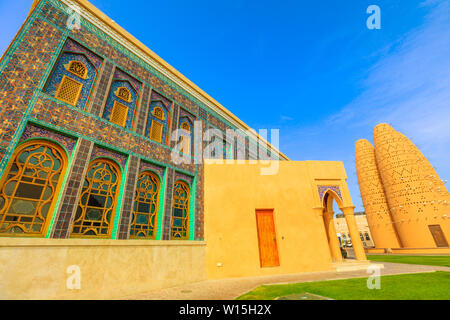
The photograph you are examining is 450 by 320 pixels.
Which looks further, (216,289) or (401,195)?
(401,195)

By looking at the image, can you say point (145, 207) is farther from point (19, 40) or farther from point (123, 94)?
point (19, 40)

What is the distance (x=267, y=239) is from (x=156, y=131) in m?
6.09

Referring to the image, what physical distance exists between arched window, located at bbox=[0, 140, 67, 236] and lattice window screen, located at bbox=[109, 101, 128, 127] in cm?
187

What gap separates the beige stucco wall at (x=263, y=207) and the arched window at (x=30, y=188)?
195 inches

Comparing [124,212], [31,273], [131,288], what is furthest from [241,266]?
[31,273]

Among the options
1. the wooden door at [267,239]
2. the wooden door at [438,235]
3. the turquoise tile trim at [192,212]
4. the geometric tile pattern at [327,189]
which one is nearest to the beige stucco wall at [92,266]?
the turquoise tile trim at [192,212]

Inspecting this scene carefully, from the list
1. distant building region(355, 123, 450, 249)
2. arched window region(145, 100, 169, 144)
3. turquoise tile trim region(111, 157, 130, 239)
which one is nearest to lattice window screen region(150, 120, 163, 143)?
arched window region(145, 100, 169, 144)

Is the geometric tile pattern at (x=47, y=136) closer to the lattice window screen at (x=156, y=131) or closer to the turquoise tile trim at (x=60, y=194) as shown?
the turquoise tile trim at (x=60, y=194)

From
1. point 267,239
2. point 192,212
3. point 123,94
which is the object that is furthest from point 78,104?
point 267,239

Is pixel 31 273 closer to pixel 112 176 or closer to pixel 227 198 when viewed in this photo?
pixel 112 176

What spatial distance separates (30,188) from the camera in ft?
14.9

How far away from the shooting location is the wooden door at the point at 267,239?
25.9ft

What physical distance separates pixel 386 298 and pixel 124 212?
6122mm
